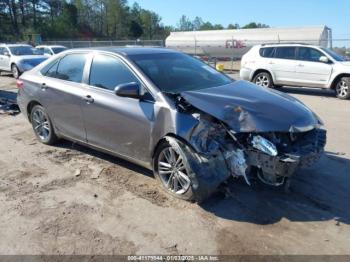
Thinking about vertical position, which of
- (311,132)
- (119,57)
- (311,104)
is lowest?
(311,104)

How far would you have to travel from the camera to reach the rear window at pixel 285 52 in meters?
13.4

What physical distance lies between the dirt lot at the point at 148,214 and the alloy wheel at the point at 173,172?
0.16m

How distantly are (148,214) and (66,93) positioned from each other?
8.08 feet

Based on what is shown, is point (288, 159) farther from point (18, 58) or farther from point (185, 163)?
point (18, 58)

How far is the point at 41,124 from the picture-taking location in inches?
260

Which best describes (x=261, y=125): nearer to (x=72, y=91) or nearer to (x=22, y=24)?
(x=72, y=91)

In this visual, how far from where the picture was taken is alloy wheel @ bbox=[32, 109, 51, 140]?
6.48 m

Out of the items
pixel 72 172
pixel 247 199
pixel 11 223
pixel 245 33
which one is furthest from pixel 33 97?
pixel 245 33

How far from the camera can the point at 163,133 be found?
446 centimetres

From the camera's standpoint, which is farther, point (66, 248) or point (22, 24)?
point (22, 24)

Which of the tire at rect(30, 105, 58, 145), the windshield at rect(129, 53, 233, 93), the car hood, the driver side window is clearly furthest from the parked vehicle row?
the car hood

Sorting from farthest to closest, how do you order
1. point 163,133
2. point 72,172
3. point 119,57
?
1. point 72,172
2. point 119,57
3. point 163,133

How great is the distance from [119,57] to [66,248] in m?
2.59

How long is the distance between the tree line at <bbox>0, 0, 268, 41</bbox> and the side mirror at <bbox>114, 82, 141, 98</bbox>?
56.7 metres
